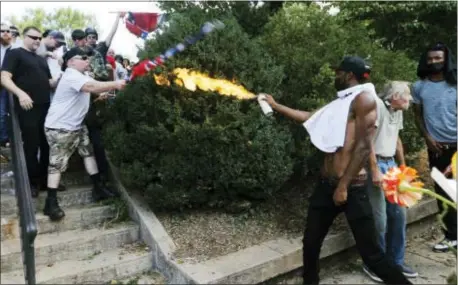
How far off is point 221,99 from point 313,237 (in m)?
1.69

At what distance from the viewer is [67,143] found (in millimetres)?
4551

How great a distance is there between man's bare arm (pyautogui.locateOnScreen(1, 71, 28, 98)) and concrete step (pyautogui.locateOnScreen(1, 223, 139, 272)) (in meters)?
1.46

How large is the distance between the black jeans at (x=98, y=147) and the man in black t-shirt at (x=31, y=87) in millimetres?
547

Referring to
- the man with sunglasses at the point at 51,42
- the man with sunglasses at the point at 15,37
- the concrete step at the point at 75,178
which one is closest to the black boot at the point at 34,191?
the concrete step at the point at 75,178

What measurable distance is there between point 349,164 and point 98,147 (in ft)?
9.73

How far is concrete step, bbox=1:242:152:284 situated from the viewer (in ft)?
12.3

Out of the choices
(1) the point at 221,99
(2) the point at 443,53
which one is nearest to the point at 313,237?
(1) the point at 221,99

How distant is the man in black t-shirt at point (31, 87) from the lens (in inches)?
177

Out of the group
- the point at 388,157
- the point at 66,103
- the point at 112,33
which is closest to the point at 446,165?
the point at 388,157

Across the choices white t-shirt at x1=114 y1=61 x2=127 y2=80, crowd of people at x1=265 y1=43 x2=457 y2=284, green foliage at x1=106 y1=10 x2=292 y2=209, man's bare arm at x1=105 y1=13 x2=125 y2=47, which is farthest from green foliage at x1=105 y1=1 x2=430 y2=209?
white t-shirt at x1=114 y1=61 x2=127 y2=80

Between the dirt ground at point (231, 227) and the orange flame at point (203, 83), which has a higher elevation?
the orange flame at point (203, 83)

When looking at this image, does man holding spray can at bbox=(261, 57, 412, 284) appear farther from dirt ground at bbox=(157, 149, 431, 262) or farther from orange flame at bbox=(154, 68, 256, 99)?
orange flame at bbox=(154, 68, 256, 99)

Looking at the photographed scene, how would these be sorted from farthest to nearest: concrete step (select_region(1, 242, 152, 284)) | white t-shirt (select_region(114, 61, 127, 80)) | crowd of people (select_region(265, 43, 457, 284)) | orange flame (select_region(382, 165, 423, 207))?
white t-shirt (select_region(114, 61, 127, 80)) < concrete step (select_region(1, 242, 152, 284)) < crowd of people (select_region(265, 43, 457, 284)) < orange flame (select_region(382, 165, 423, 207))

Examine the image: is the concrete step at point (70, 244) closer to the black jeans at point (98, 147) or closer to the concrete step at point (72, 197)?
the concrete step at point (72, 197)
